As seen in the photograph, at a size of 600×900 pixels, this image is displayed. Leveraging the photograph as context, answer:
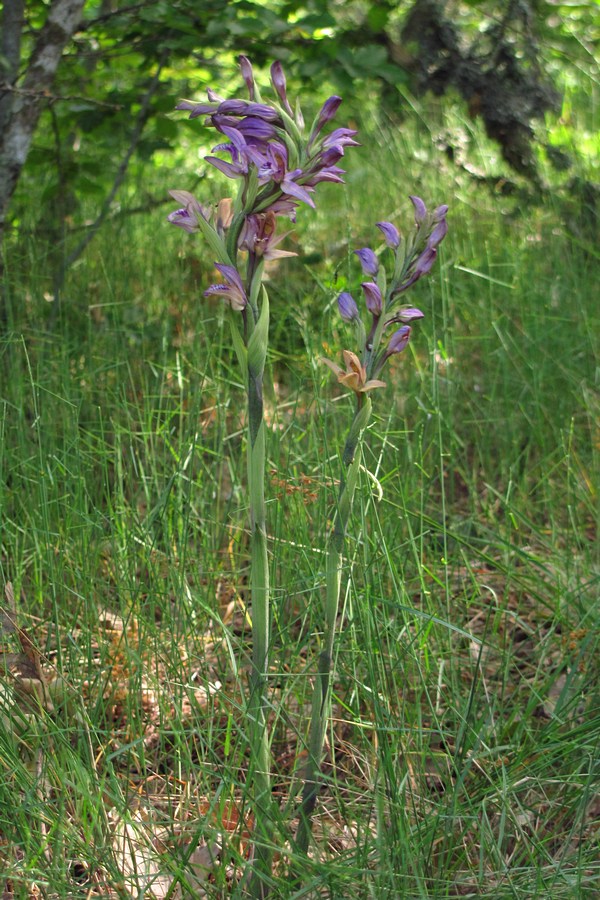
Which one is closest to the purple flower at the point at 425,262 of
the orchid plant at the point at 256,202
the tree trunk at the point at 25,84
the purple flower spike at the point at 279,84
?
the orchid plant at the point at 256,202

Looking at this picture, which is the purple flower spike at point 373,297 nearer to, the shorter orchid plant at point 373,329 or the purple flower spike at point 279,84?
the shorter orchid plant at point 373,329

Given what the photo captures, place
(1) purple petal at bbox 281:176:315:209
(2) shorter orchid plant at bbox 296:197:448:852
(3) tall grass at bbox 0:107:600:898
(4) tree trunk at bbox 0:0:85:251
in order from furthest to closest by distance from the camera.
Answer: (4) tree trunk at bbox 0:0:85:251
(3) tall grass at bbox 0:107:600:898
(2) shorter orchid plant at bbox 296:197:448:852
(1) purple petal at bbox 281:176:315:209

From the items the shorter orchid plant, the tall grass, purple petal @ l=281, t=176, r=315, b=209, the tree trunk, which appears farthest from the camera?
the tree trunk

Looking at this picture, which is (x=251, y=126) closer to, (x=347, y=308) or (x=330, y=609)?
(x=347, y=308)

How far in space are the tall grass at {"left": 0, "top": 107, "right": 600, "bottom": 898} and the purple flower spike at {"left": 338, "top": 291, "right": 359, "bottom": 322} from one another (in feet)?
1.34

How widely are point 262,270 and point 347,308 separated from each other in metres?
0.14

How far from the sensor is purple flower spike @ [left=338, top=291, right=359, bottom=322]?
1.21 metres

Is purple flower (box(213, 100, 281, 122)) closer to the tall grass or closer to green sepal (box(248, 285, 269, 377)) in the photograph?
green sepal (box(248, 285, 269, 377))

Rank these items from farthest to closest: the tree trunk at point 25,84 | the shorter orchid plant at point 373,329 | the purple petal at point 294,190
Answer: the tree trunk at point 25,84 < the shorter orchid plant at point 373,329 < the purple petal at point 294,190

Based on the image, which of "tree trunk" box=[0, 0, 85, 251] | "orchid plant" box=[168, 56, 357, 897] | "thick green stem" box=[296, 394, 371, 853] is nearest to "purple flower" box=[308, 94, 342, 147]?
"orchid plant" box=[168, 56, 357, 897]

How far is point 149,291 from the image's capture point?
3.10 m

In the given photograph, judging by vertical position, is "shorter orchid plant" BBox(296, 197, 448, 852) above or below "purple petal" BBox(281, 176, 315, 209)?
below

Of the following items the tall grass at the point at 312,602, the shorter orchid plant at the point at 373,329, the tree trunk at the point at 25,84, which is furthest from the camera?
the tree trunk at the point at 25,84

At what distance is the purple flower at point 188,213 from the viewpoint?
1131mm
